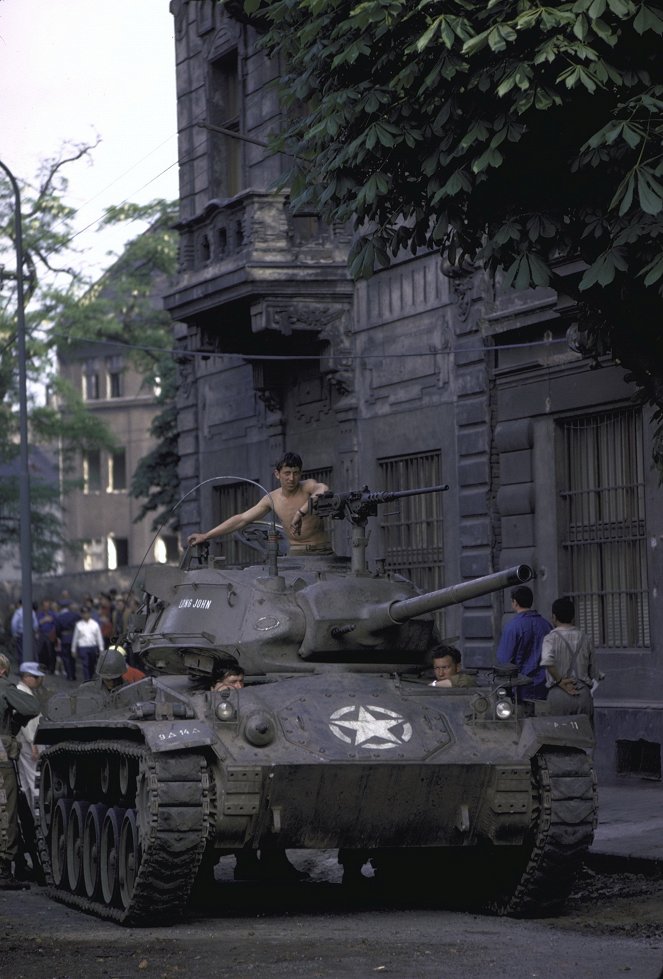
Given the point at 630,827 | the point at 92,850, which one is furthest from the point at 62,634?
the point at 92,850

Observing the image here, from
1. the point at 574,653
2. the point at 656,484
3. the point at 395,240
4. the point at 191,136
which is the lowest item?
the point at 574,653

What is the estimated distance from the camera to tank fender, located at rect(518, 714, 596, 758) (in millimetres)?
11125

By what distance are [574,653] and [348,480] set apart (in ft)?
28.0

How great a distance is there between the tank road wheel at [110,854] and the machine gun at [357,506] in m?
2.12

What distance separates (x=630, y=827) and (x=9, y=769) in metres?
4.36

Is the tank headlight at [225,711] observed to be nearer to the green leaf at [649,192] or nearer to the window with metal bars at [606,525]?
the green leaf at [649,192]

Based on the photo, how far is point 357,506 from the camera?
12094 millimetres

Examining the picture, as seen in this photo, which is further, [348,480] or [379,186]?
[348,480]

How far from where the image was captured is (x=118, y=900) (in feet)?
38.7

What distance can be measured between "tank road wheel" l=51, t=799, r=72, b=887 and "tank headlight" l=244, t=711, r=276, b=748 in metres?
2.58

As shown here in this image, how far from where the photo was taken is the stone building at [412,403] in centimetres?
1781

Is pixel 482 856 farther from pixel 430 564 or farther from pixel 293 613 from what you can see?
pixel 430 564

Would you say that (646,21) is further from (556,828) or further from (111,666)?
(111,666)

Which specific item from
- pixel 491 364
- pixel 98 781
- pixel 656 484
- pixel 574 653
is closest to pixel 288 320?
pixel 491 364
